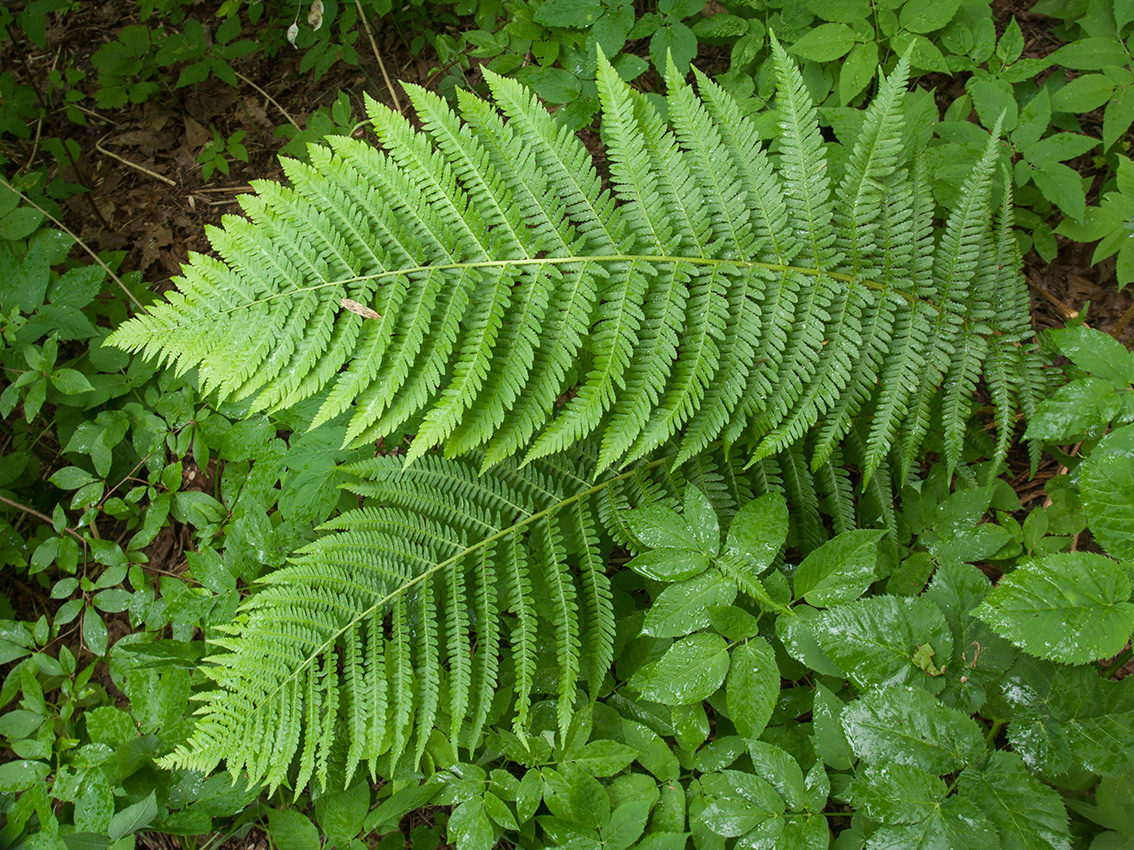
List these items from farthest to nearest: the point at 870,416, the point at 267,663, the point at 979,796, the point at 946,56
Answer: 1. the point at 946,56
2. the point at 870,416
3. the point at 267,663
4. the point at 979,796

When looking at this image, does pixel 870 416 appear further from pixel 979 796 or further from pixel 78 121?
pixel 78 121

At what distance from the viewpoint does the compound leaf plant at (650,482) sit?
1.66 metres

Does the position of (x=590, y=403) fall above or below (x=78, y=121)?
below

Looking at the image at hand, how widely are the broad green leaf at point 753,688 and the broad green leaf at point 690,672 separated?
4cm

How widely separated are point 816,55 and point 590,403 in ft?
5.35

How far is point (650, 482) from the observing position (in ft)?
7.03

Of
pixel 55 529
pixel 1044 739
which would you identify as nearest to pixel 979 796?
pixel 1044 739

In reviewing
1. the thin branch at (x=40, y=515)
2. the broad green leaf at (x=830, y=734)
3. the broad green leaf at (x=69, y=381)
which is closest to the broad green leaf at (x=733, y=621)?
the broad green leaf at (x=830, y=734)

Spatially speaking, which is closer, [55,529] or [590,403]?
[590,403]

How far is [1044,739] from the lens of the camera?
1.57 m

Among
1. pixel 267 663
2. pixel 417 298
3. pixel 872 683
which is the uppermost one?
pixel 417 298

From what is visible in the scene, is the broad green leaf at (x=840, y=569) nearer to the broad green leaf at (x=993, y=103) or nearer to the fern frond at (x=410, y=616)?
the fern frond at (x=410, y=616)

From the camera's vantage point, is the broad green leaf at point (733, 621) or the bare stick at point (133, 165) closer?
the broad green leaf at point (733, 621)

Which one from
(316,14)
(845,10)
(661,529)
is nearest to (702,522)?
(661,529)
